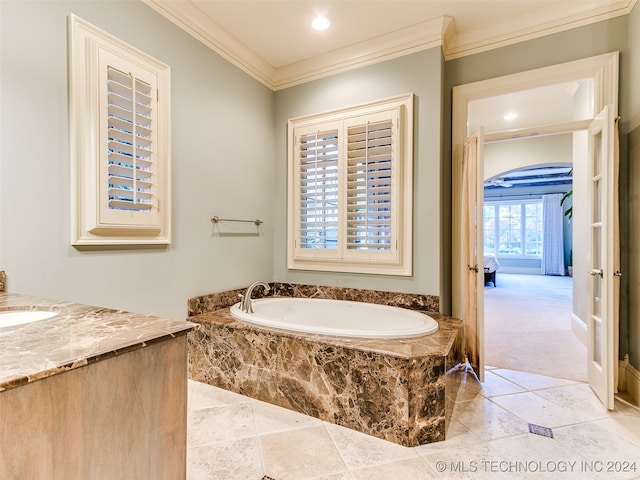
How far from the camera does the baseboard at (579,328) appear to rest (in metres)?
3.35

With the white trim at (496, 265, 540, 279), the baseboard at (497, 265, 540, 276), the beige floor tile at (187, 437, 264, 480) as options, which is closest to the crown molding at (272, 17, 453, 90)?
the beige floor tile at (187, 437, 264, 480)

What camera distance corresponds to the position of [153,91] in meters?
2.22

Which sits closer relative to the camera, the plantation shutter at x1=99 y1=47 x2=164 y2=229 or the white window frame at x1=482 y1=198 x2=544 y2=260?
the plantation shutter at x1=99 y1=47 x2=164 y2=229

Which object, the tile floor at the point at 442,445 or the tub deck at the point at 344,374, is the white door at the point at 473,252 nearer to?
the tub deck at the point at 344,374

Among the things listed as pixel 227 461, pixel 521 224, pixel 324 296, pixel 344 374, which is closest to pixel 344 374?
pixel 344 374

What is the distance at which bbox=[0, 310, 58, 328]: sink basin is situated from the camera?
120 centimetres

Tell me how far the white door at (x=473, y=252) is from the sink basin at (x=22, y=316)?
103 inches

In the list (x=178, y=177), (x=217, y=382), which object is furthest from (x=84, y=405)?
(x=178, y=177)

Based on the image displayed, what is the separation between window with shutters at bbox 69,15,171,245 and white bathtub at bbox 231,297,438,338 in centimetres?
101

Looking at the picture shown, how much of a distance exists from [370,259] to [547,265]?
29.4 ft

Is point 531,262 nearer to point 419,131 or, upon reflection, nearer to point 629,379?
point 629,379

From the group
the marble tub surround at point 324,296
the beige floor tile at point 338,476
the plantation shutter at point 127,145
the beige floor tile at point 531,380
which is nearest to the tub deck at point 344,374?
the marble tub surround at point 324,296

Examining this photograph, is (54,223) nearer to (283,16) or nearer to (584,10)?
(283,16)

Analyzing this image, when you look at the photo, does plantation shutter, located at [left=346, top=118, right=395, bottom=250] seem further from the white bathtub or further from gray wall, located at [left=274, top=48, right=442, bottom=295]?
the white bathtub
